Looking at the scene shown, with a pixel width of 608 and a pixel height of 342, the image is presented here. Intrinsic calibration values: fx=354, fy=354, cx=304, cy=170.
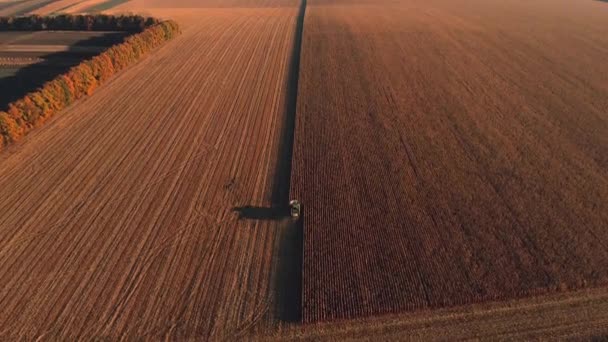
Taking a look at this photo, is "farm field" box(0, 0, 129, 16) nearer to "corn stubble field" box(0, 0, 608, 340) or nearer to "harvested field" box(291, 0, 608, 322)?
"corn stubble field" box(0, 0, 608, 340)

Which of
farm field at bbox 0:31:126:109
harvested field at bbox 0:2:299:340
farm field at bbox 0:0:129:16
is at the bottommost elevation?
harvested field at bbox 0:2:299:340

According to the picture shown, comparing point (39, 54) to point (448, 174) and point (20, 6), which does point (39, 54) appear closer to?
point (448, 174)

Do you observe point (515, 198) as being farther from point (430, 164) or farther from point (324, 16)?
point (324, 16)

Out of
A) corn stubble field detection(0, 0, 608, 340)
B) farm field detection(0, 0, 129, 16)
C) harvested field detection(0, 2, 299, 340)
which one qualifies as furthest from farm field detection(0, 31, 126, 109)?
farm field detection(0, 0, 129, 16)

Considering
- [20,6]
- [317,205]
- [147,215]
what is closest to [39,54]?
[147,215]

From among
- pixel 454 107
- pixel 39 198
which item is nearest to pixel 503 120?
pixel 454 107

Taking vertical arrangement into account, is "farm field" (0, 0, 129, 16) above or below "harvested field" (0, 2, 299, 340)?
above
